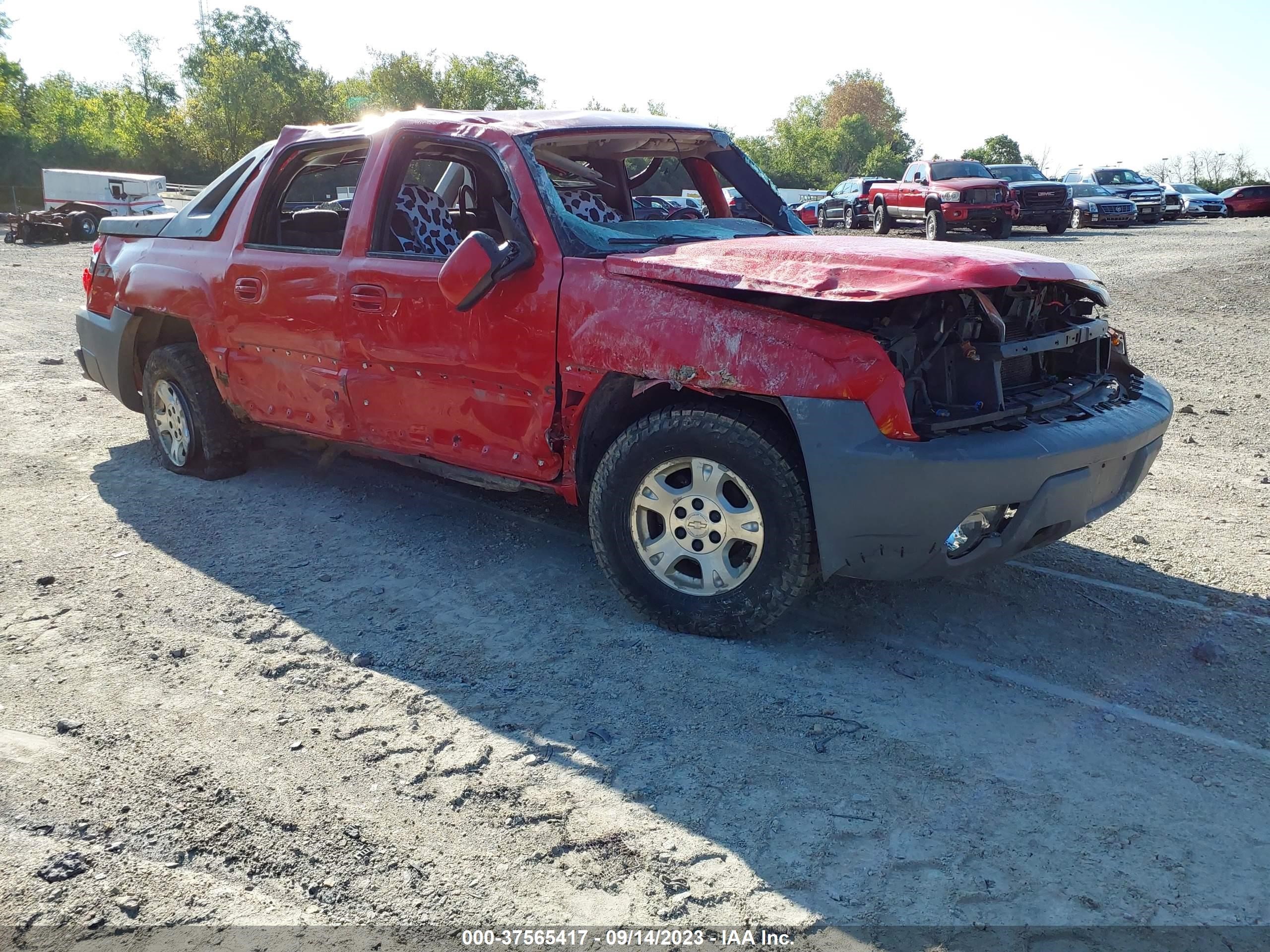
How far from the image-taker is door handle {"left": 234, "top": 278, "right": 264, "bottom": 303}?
494cm

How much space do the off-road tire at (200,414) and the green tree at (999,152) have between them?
223 ft

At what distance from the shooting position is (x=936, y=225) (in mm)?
21688

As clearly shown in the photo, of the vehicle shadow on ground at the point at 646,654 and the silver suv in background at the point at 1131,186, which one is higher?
the silver suv in background at the point at 1131,186

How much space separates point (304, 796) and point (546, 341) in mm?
1857

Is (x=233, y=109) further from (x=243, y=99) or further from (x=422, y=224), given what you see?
(x=422, y=224)

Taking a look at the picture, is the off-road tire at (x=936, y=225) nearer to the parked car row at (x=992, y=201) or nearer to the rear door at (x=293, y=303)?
the parked car row at (x=992, y=201)

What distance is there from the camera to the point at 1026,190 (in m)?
22.8

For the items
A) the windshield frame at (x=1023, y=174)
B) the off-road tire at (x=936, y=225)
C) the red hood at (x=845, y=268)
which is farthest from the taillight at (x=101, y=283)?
the windshield frame at (x=1023, y=174)

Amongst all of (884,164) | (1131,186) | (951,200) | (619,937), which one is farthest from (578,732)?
(884,164)

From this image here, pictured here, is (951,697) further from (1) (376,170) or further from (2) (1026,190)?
(2) (1026,190)

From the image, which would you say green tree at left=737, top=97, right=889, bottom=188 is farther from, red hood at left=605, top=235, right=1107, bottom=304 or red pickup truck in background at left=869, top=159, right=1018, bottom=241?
red hood at left=605, top=235, right=1107, bottom=304

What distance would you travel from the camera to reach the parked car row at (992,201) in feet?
69.9

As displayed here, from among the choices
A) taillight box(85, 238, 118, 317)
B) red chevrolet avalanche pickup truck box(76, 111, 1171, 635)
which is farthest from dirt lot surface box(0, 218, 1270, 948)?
taillight box(85, 238, 118, 317)

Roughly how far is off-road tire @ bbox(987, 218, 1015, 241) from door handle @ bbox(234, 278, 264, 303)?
19203mm
